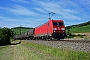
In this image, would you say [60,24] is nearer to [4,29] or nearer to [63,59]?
[63,59]

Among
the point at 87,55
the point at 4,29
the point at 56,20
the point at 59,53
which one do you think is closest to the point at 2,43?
the point at 4,29

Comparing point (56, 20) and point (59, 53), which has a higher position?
point (56, 20)

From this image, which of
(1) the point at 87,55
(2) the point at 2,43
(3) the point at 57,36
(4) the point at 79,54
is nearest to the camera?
(1) the point at 87,55

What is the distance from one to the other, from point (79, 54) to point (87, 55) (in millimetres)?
903

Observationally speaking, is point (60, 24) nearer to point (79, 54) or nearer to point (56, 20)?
point (56, 20)

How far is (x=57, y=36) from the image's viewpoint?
114 feet

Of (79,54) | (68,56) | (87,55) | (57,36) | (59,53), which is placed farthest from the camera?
(57,36)

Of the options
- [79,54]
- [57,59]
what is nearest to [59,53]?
[57,59]

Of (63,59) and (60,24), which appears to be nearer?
(63,59)

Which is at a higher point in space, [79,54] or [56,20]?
[56,20]

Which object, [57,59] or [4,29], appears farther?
[4,29]

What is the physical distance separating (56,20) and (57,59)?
22.4 metres

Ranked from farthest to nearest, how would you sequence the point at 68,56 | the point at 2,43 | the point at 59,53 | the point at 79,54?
the point at 2,43
the point at 59,53
the point at 68,56
the point at 79,54

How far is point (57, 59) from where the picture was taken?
1438 cm
